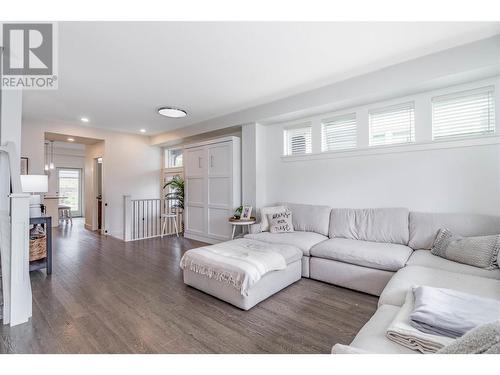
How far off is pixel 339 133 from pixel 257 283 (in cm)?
278

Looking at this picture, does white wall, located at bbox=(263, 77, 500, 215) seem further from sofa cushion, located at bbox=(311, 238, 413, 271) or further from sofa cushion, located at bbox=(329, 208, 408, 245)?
sofa cushion, located at bbox=(311, 238, 413, 271)

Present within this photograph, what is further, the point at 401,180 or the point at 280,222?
the point at 280,222

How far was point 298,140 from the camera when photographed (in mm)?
4383

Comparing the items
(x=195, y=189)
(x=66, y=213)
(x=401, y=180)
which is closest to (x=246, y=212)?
(x=195, y=189)

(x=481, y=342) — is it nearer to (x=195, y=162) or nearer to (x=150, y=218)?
(x=195, y=162)

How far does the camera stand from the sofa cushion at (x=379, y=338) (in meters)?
1.17

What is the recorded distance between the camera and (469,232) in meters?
2.61

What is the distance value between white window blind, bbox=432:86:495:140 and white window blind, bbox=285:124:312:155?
1.82 m

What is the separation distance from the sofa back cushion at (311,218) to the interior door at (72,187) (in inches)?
392

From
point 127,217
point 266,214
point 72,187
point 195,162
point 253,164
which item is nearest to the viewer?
point 266,214

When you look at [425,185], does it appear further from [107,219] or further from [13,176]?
[107,219]

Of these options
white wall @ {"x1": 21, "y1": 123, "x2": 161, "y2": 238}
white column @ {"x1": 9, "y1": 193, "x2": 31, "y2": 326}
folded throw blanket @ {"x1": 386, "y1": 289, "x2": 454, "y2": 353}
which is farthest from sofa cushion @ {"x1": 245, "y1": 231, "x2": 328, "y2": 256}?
white wall @ {"x1": 21, "y1": 123, "x2": 161, "y2": 238}

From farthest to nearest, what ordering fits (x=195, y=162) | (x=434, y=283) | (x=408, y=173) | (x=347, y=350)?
(x=195, y=162) → (x=408, y=173) → (x=434, y=283) → (x=347, y=350)
